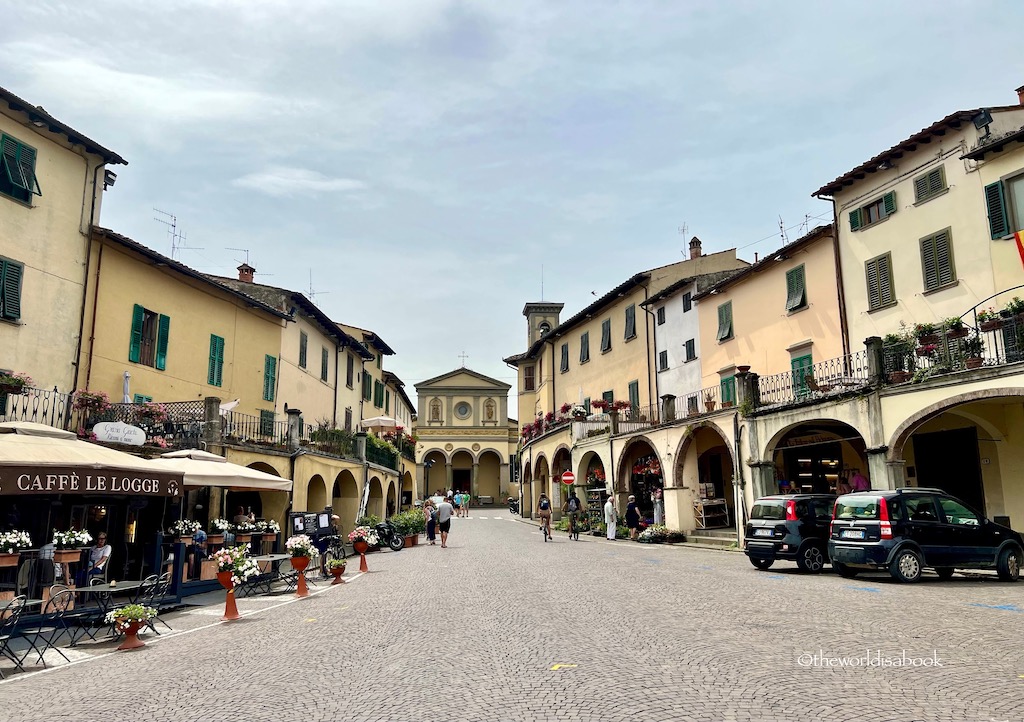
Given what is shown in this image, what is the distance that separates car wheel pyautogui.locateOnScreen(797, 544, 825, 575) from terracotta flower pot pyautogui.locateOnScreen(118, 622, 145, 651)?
466 inches

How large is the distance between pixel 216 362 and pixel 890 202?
19084 mm

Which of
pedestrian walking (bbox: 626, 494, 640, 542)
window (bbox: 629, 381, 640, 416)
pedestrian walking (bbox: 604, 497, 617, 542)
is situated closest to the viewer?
pedestrian walking (bbox: 626, 494, 640, 542)

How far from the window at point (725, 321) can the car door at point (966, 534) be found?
13.5 m

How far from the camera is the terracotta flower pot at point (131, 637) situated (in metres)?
8.63

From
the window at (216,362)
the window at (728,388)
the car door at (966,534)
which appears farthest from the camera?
the window at (728,388)

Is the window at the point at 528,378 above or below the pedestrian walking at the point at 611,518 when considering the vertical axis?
above

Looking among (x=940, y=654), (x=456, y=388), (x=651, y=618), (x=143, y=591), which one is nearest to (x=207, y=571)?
(x=143, y=591)

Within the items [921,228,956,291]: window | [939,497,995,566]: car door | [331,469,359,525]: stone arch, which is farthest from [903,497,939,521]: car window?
[331,469,359,525]: stone arch

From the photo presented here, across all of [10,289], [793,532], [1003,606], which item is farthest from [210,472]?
[1003,606]

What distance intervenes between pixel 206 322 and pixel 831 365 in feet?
58.0

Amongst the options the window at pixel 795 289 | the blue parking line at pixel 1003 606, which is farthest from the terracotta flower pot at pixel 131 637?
the window at pixel 795 289

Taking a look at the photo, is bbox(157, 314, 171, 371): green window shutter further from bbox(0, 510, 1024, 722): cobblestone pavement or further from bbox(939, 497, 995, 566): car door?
bbox(939, 497, 995, 566): car door

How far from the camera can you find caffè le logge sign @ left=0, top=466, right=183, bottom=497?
873 centimetres

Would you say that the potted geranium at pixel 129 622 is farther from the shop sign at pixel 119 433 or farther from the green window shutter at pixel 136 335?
the green window shutter at pixel 136 335
